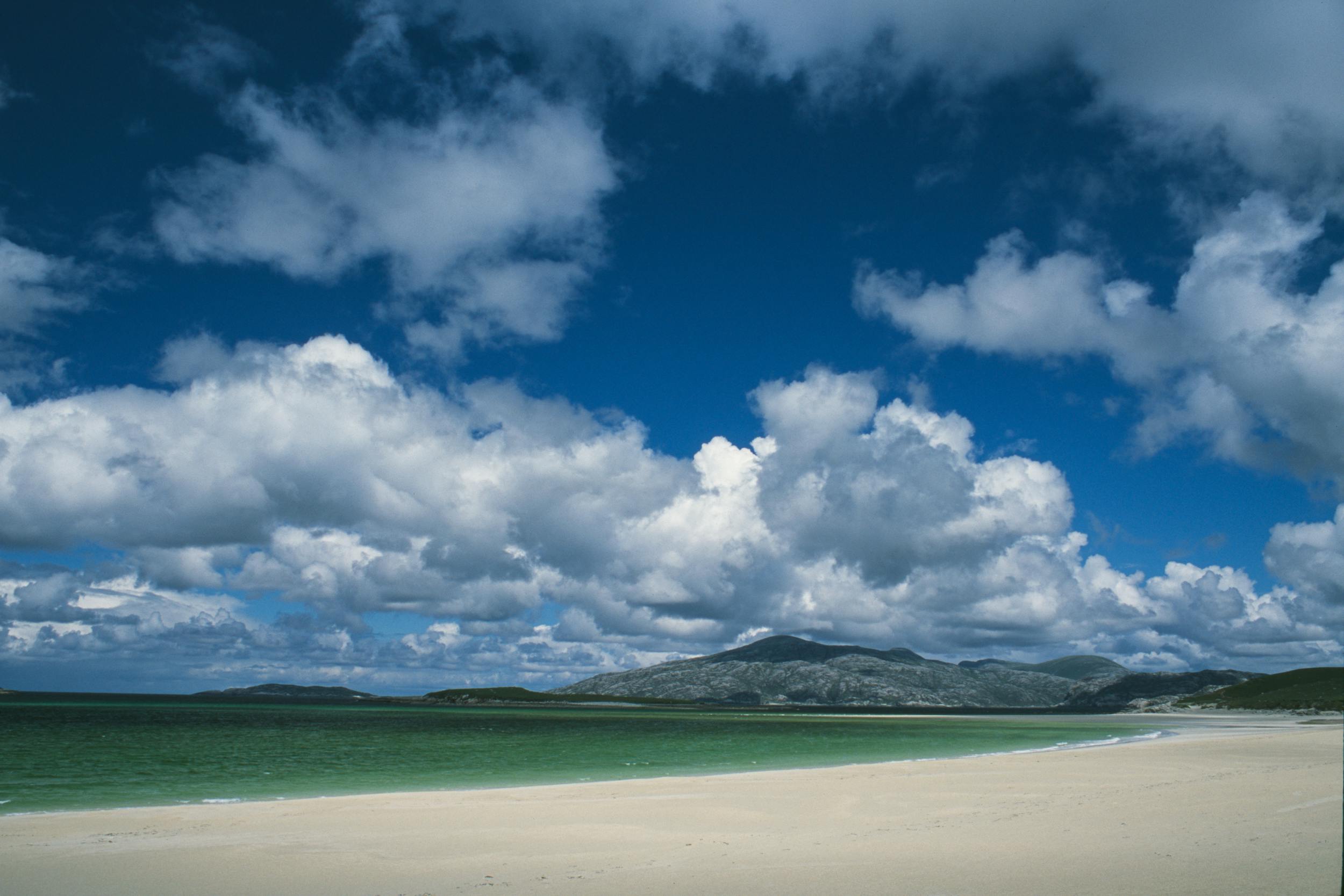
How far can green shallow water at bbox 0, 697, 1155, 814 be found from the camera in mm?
35500

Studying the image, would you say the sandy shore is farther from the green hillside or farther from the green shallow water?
the green hillside

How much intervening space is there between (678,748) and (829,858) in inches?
1961

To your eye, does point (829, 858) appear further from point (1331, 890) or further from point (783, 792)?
point (783, 792)

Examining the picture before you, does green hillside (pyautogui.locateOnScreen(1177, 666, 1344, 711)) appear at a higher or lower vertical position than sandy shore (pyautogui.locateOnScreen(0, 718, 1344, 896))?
lower

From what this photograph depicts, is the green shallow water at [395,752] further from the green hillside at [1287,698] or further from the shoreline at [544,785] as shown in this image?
the green hillside at [1287,698]

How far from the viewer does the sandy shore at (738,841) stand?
1372 cm

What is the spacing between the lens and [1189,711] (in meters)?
156

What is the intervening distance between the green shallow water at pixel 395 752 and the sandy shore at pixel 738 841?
30.3 ft

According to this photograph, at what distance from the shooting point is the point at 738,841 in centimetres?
1872

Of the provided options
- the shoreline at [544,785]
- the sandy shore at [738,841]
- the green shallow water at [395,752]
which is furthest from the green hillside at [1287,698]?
the sandy shore at [738,841]

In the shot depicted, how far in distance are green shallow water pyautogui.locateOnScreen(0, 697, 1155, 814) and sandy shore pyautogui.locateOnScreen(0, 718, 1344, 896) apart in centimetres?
923

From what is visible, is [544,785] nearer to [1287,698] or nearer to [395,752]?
[395,752]

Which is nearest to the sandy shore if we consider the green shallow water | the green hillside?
the green shallow water

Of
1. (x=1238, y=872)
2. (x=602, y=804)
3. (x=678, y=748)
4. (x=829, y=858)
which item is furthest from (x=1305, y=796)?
(x=678, y=748)
